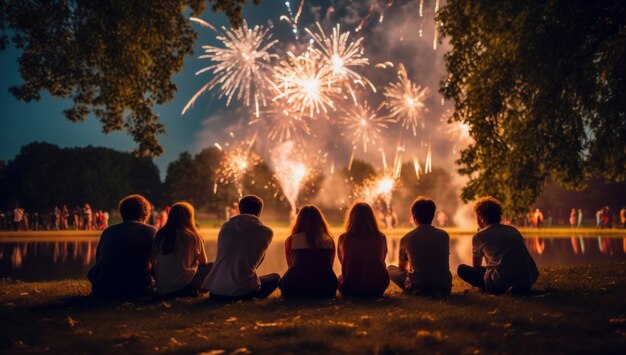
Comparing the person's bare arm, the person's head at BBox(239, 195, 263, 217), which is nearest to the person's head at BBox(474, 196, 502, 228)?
the person's bare arm

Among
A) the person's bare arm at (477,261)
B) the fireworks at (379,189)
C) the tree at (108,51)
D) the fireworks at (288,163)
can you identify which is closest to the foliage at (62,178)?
the fireworks at (288,163)

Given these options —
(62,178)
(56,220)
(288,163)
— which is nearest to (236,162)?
(288,163)

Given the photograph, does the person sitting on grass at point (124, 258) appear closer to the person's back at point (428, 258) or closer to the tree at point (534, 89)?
the person's back at point (428, 258)

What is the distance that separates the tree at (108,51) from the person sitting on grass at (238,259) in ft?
19.3

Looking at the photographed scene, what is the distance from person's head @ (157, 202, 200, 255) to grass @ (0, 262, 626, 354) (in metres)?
0.86

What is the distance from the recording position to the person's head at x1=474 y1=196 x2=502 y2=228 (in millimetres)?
8094

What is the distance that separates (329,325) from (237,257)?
A: 7.61 ft

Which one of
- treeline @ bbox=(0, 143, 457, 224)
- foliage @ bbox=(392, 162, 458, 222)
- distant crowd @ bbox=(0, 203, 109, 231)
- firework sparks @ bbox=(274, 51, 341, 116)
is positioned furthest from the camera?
foliage @ bbox=(392, 162, 458, 222)

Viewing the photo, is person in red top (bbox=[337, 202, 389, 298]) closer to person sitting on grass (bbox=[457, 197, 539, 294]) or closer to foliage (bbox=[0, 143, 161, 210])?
person sitting on grass (bbox=[457, 197, 539, 294])

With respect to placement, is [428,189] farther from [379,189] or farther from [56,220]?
[56,220]

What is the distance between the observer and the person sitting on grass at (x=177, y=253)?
795 cm

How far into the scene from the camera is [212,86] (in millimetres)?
29031

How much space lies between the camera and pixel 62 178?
80.2 metres

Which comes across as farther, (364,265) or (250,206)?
(250,206)
